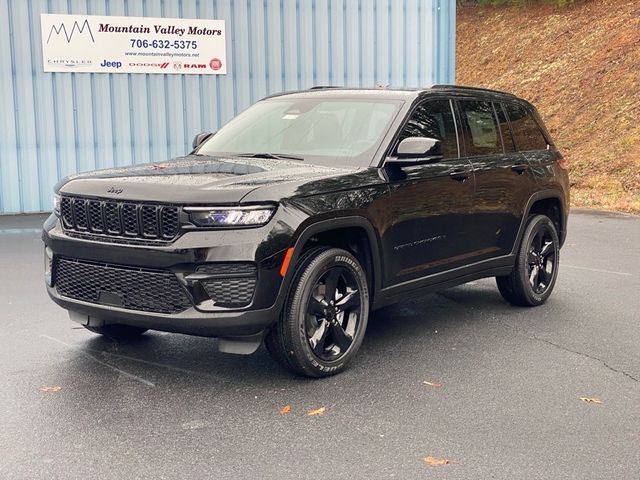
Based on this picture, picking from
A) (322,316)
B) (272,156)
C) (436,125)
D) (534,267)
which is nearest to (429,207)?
(436,125)

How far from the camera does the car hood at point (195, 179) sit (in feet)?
15.8

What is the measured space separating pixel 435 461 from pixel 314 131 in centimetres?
288

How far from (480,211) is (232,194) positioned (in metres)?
2.56

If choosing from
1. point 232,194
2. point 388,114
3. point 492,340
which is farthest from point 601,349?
point 232,194

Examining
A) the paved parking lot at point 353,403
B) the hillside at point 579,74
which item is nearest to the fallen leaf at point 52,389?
the paved parking lot at point 353,403

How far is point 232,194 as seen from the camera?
4.79 m

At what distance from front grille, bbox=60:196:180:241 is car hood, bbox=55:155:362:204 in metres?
0.05

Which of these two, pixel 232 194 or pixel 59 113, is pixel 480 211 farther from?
pixel 59 113

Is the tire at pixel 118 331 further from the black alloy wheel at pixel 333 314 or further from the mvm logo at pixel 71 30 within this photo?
the mvm logo at pixel 71 30

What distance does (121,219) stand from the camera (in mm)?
4969

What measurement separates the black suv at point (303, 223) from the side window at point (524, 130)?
0.18 m

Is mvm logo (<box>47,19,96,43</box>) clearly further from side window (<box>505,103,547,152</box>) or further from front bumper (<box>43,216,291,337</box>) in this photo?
front bumper (<box>43,216,291,337</box>)

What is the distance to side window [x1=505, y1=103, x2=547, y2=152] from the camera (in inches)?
293

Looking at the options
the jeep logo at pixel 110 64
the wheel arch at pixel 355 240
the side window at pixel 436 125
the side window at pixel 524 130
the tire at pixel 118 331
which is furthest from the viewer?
the jeep logo at pixel 110 64
